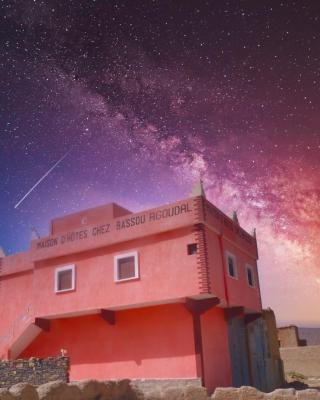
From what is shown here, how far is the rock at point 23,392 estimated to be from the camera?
9016 mm

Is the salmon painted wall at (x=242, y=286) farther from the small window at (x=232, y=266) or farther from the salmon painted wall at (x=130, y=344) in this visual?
the salmon painted wall at (x=130, y=344)

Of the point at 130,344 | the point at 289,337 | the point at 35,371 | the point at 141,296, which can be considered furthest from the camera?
the point at 289,337

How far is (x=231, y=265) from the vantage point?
21719 mm

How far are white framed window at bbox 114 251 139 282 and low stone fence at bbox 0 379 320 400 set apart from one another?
652 centimetres

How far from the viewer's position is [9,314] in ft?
78.4

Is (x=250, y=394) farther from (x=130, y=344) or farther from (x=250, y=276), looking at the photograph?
(x=250, y=276)

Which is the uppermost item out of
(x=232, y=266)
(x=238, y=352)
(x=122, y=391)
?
(x=232, y=266)

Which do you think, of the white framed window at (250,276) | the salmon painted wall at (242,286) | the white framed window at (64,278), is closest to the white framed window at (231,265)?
the salmon painted wall at (242,286)

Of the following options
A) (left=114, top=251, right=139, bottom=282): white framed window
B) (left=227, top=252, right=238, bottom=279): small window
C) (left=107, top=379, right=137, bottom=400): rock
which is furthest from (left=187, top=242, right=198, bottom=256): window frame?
Answer: (left=107, top=379, right=137, bottom=400): rock

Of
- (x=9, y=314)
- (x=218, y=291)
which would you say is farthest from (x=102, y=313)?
(x=9, y=314)

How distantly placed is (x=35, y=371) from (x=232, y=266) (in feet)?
33.4

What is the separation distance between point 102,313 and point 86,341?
6.57ft

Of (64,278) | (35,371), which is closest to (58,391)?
(35,371)

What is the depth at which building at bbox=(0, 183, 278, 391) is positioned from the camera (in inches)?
730
